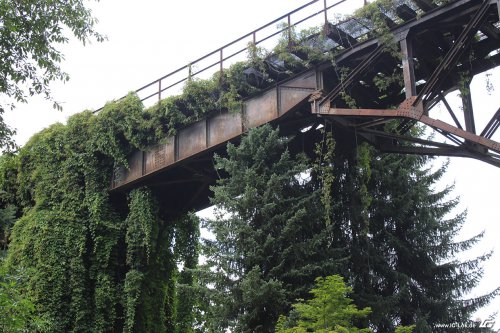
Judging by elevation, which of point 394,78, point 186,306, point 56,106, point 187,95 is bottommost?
point 186,306

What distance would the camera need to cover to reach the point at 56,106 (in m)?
14.6

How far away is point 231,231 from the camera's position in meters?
17.3

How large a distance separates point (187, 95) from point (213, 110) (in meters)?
0.94

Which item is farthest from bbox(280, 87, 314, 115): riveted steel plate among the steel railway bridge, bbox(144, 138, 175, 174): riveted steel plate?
bbox(144, 138, 175, 174): riveted steel plate

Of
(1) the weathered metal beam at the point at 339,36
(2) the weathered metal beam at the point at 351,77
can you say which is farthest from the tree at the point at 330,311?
(1) the weathered metal beam at the point at 339,36

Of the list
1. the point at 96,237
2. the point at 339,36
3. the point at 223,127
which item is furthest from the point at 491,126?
the point at 96,237

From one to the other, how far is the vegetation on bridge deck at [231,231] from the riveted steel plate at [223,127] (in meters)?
0.34

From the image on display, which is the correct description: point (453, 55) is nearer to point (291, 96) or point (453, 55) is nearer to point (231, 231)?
point (291, 96)

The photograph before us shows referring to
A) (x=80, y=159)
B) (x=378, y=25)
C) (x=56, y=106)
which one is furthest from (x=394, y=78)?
(x=80, y=159)

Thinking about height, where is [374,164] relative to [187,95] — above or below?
below

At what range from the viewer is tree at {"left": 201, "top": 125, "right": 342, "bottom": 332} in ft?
54.0

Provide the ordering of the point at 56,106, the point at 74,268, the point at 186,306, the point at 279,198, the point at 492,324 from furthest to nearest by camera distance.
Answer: the point at 186,306 → the point at 74,268 → the point at 492,324 → the point at 279,198 → the point at 56,106

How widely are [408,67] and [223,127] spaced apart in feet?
20.3

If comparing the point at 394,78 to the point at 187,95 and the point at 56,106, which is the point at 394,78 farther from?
the point at 56,106
